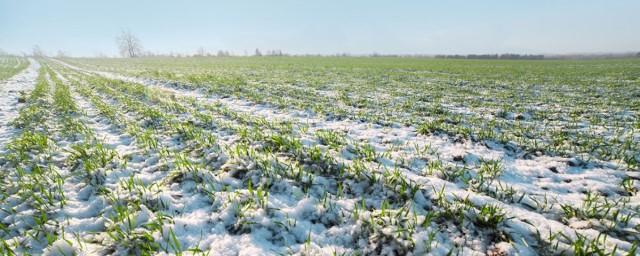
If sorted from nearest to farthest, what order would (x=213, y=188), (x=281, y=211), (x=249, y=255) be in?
(x=249, y=255), (x=281, y=211), (x=213, y=188)

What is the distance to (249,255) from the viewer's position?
263cm

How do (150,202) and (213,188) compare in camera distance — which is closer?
(150,202)

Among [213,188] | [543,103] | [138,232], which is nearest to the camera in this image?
[138,232]

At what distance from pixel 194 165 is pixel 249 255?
2.16 metres

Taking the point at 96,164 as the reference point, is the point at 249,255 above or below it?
below

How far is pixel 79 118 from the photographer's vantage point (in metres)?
7.65

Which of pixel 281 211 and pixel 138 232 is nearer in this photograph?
pixel 138 232

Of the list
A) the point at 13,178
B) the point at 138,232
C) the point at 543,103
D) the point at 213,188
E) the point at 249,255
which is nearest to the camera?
the point at 249,255

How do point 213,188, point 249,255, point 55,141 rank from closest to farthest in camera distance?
1. point 249,255
2. point 213,188
3. point 55,141

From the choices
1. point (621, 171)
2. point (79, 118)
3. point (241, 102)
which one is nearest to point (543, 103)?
point (621, 171)

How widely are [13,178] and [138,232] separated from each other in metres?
2.82

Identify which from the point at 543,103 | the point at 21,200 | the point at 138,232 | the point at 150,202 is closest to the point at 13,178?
the point at 21,200

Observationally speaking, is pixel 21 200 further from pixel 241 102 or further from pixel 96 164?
pixel 241 102

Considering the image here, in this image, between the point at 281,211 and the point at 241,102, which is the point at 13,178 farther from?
the point at 241,102
